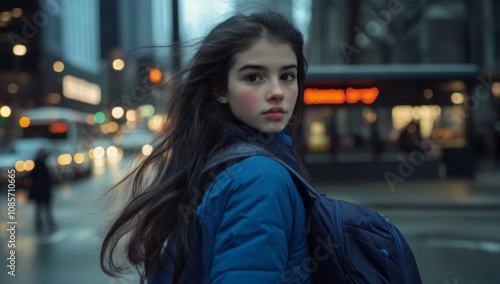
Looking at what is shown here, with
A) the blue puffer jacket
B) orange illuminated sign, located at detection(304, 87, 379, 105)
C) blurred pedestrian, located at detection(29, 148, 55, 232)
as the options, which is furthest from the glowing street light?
the blue puffer jacket

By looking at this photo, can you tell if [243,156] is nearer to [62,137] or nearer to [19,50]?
[62,137]

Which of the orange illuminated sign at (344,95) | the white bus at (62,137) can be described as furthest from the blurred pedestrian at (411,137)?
the white bus at (62,137)

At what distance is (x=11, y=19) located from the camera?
17.5m

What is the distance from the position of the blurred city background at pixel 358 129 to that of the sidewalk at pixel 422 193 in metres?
0.04

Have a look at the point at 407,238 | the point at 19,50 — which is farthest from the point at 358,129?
the point at 19,50

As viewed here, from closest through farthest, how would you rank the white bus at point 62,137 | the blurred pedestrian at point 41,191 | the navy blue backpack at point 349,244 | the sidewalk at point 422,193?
the navy blue backpack at point 349,244, the blurred pedestrian at point 41,191, the sidewalk at point 422,193, the white bus at point 62,137

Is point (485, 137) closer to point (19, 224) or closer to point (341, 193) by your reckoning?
point (341, 193)

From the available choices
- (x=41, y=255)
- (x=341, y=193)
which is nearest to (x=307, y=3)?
(x=341, y=193)

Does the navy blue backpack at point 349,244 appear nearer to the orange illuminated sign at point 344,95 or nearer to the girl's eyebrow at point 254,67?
the girl's eyebrow at point 254,67

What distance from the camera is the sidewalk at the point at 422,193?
12797mm

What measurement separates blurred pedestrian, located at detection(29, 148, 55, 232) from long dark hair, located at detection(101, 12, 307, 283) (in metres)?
10.0

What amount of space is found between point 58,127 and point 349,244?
2773 centimetres

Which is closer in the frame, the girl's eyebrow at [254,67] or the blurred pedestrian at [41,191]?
the girl's eyebrow at [254,67]

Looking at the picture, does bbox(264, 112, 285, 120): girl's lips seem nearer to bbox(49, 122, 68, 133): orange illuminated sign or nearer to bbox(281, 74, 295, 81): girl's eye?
bbox(281, 74, 295, 81): girl's eye
